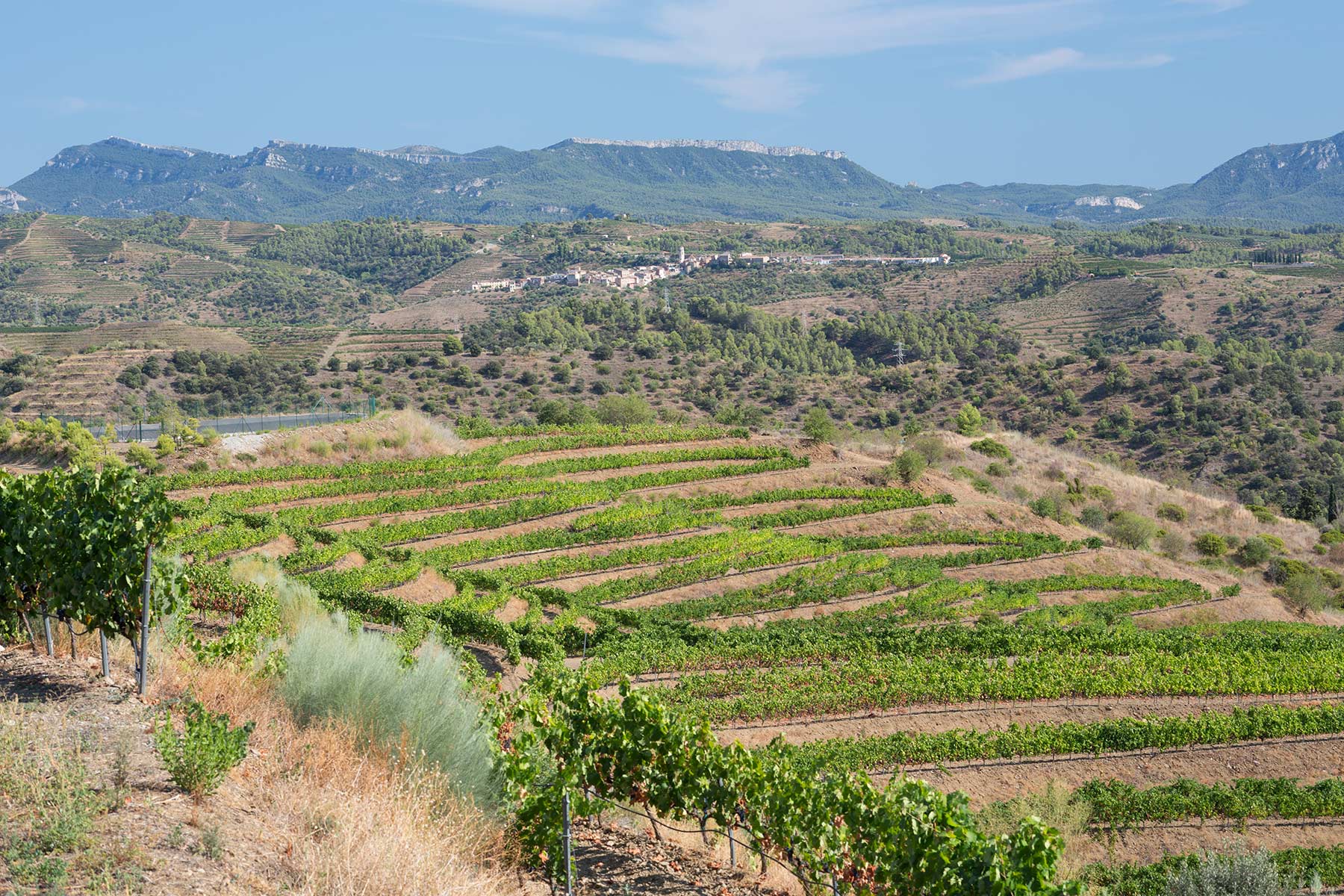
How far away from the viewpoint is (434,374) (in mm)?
59062

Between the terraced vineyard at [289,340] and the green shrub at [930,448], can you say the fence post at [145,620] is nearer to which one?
the green shrub at [930,448]

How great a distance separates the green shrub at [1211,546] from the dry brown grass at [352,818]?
114 feet

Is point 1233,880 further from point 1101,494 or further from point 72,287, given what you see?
point 72,287

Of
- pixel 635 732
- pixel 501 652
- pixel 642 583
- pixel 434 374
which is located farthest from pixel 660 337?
pixel 635 732

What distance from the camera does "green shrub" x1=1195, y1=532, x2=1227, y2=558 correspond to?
35.8 m

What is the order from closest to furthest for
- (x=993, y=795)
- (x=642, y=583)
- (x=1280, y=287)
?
(x=993, y=795) → (x=642, y=583) → (x=1280, y=287)

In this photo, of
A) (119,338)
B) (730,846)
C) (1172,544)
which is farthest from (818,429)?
(119,338)

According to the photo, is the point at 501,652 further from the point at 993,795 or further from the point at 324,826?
the point at 324,826

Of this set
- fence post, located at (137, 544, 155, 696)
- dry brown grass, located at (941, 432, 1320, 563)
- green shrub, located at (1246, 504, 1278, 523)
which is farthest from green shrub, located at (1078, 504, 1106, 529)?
fence post, located at (137, 544, 155, 696)

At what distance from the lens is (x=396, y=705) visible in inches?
367

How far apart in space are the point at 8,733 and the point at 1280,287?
9666cm

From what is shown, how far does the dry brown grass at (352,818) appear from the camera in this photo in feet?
20.9

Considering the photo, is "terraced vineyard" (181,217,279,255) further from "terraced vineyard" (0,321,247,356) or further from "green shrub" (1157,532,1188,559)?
"green shrub" (1157,532,1188,559)

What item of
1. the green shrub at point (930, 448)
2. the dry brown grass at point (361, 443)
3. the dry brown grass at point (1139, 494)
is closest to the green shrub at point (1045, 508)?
the dry brown grass at point (1139, 494)
